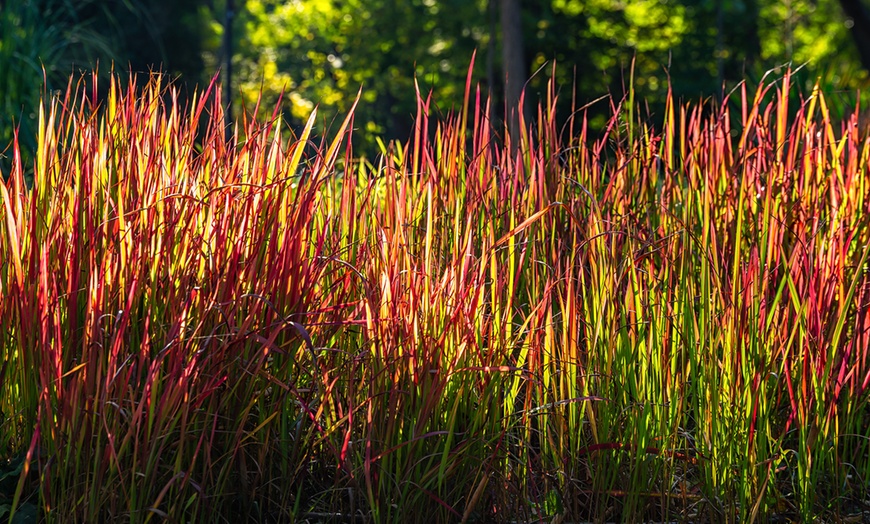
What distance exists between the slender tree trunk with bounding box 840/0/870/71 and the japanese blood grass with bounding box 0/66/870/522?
48.1ft

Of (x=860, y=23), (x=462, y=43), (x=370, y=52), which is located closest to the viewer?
(x=860, y=23)

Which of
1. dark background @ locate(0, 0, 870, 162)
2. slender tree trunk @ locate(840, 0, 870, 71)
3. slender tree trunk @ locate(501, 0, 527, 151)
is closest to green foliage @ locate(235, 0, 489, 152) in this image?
dark background @ locate(0, 0, 870, 162)

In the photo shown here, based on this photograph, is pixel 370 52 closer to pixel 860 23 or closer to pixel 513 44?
pixel 513 44

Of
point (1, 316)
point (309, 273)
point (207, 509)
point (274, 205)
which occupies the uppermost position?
point (274, 205)

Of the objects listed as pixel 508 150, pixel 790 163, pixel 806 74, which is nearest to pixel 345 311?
pixel 508 150

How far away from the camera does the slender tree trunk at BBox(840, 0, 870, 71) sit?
50.0 feet

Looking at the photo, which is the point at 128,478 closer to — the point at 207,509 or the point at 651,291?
the point at 207,509

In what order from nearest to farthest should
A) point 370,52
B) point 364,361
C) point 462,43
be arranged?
point 364,361 → point 462,43 → point 370,52

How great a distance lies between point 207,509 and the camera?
1924 millimetres

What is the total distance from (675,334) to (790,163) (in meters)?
0.67

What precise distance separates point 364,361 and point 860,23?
52.7 ft

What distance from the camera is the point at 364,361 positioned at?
210 cm

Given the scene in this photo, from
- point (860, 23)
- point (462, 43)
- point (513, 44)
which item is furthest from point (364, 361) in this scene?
point (462, 43)

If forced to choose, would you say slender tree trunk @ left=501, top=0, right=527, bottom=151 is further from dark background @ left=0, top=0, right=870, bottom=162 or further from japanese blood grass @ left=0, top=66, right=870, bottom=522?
japanese blood grass @ left=0, top=66, right=870, bottom=522
